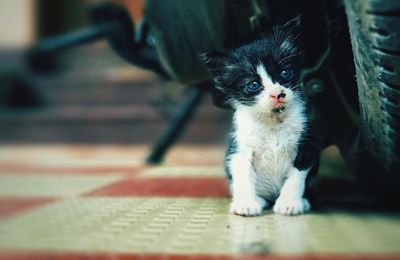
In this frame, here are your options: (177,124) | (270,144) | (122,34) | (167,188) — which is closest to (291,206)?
(270,144)

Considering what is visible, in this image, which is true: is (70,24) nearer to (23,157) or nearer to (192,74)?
(23,157)

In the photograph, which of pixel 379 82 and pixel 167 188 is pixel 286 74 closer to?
pixel 379 82

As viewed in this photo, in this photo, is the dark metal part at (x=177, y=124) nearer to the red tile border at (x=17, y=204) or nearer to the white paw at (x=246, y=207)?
the red tile border at (x=17, y=204)

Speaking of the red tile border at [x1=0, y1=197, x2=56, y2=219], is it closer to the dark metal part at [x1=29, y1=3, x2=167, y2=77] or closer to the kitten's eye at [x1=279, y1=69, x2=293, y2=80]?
the dark metal part at [x1=29, y1=3, x2=167, y2=77]

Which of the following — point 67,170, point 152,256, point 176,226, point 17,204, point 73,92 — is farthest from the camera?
point 73,92

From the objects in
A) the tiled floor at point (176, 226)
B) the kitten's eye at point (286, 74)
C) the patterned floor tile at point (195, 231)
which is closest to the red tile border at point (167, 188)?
the tiled floor at point (176, 226)

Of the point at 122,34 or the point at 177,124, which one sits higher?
the point at 122,34
